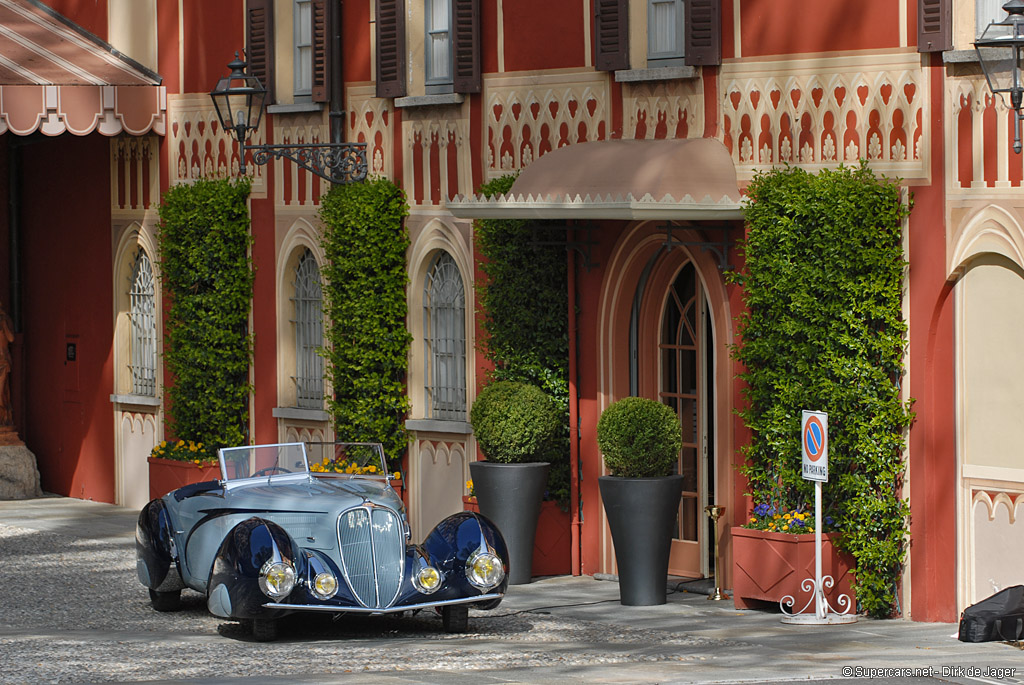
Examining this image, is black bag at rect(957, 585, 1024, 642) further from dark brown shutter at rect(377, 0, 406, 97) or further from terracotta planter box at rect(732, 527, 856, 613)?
dark brown shutter at rect(377, 0, 406, 97)

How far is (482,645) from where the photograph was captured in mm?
11609

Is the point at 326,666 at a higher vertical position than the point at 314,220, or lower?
lower

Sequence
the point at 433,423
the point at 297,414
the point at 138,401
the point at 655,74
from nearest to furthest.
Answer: the point at 655,74 → the point at 433,423 → the point at 297,414 → the point at 138,401

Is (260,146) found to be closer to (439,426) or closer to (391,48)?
(391,48)

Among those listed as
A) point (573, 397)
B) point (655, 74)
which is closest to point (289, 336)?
point (573, 397)

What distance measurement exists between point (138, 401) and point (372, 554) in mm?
9343

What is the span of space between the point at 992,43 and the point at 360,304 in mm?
7409

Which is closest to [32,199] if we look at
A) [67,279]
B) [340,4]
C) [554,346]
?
[67,279]

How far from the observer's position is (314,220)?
18.0 m

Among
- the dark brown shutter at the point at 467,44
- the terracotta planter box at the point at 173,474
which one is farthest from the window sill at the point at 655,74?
the terracotta planter box at the point at 173,474

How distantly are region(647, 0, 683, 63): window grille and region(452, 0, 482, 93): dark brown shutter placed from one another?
190 cm

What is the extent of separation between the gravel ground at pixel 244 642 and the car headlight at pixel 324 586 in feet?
1.09

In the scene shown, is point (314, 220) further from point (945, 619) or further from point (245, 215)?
point (945, 619)

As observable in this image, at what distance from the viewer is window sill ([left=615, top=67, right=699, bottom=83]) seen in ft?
46.3
